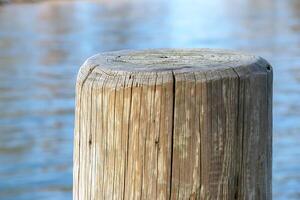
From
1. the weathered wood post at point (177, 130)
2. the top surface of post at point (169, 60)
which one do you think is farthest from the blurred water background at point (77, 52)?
→ the weathered wood post at point (177, 130)

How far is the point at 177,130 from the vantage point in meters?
1.90

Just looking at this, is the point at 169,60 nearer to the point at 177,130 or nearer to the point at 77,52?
the point at 177,130

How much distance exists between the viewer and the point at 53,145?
8.99 meters

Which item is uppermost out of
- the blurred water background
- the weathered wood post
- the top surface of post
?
the top surface of post

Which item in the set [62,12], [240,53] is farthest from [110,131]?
[62,12]

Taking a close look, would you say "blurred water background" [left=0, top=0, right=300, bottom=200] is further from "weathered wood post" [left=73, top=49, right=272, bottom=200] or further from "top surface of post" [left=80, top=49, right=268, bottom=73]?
"weathered wood post" [left=73, top=49, right=272, bottom=200]

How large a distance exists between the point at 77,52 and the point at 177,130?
1412 centimetres

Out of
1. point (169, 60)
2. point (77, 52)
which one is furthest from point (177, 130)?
point (77, 52)

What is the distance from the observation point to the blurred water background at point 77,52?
8125 millimetres

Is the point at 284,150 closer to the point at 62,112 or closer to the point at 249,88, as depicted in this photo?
the point at 62,112

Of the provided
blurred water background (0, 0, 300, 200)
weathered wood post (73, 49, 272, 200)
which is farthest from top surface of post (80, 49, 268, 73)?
blurred water background (0, 0, 300, 200)

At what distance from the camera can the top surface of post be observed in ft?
6.51

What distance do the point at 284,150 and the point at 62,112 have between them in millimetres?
3051

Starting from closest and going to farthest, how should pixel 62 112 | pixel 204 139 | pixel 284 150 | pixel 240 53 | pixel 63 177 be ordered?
pixel 204 139
pixel 240 53
pixel 63 177
pixel 284 150
pixel 62 112
